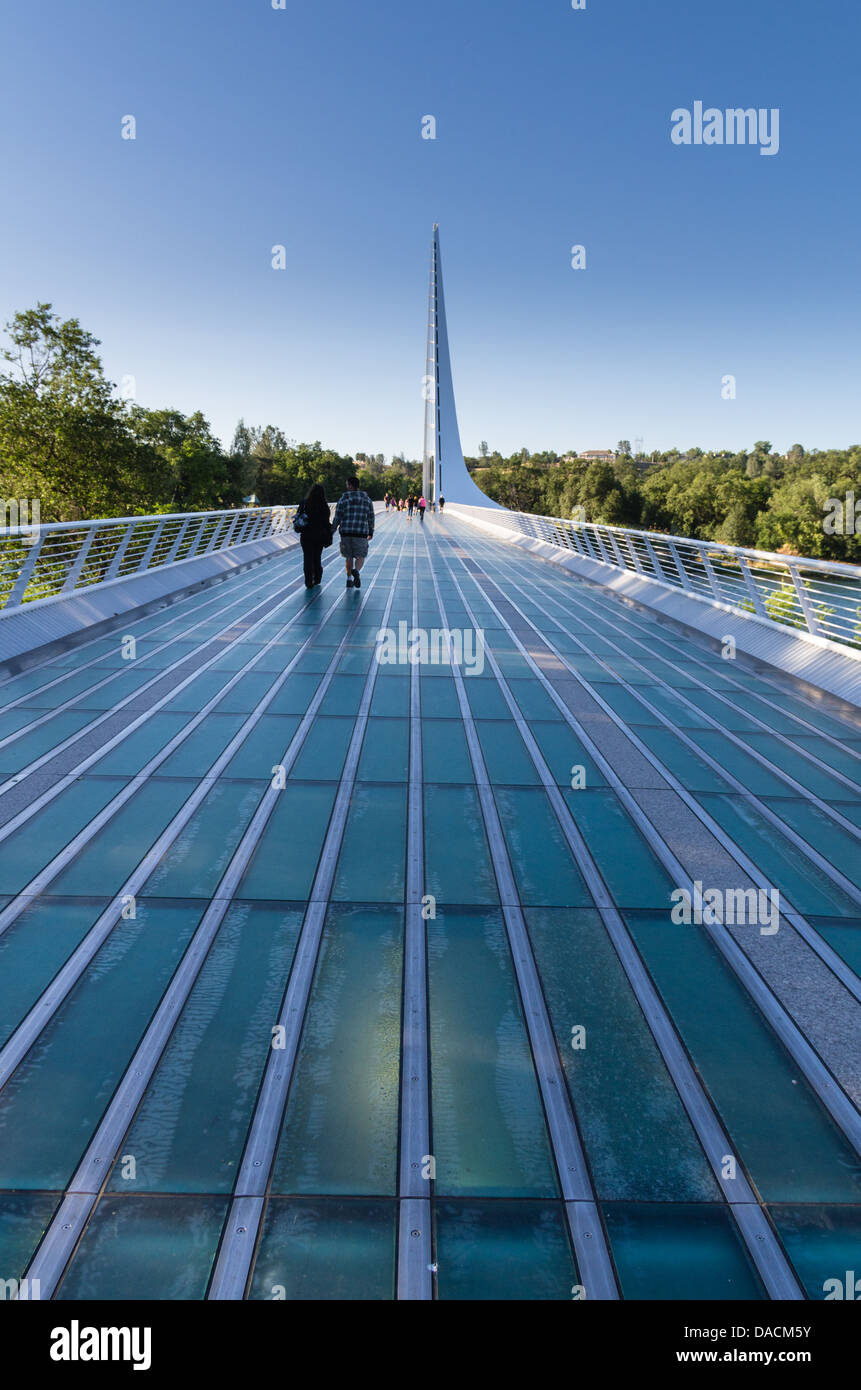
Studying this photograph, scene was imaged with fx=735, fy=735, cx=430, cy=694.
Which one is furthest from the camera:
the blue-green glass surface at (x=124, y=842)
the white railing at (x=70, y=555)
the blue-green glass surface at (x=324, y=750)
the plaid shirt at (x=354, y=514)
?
the plaid shirt at (x=354, y=514)

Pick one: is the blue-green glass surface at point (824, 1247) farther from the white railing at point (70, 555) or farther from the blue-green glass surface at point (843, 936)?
the white railing at point (70, 555)

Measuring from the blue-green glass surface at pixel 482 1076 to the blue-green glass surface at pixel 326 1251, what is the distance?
0.23m

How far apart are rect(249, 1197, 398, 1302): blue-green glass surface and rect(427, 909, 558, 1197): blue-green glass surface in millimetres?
226

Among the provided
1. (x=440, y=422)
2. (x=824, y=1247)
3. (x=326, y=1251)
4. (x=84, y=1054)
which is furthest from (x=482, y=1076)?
(x=440, y=422)

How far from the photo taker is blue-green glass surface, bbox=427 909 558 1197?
2.11m

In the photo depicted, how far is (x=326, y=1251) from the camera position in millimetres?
1881

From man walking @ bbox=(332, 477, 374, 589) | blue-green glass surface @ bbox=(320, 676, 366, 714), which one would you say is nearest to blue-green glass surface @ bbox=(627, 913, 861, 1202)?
blue-green glass surface @ bbox=(320, 676, 366, 714)

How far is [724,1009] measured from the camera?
2.80 metres

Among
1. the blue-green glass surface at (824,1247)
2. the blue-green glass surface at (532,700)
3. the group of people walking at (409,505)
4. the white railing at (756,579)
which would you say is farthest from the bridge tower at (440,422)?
the blue-green glass surface at (824,1247)

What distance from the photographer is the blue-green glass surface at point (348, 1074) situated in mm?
2098

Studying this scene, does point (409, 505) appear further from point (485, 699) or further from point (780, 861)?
point (780, 861)

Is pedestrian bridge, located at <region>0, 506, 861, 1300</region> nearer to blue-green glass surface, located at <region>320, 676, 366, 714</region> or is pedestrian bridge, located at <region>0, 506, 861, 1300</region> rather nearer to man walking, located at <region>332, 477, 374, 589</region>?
blue-green glass surface, located at <region>320, 676, 366, 714</region>

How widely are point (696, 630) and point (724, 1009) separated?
8.40 meters
